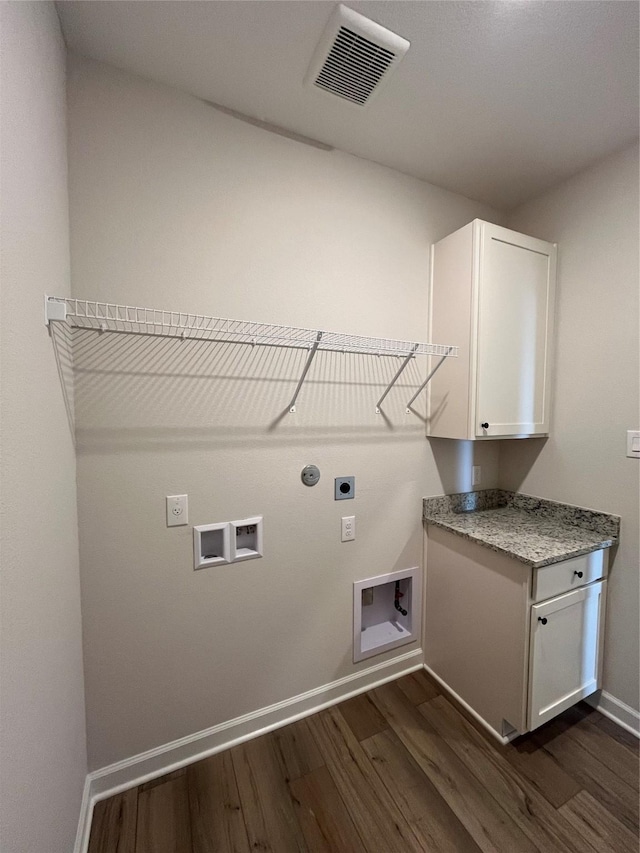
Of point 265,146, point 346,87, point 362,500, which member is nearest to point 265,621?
point 362,500

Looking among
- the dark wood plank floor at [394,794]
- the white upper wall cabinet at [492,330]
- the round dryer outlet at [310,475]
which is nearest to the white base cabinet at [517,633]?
the dark wood plank floor at [394,794]

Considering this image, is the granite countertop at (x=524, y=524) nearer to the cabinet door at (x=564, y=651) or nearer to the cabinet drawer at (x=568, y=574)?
the cabinet drawer at (x=568, y=574)

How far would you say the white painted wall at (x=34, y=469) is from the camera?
0.63m

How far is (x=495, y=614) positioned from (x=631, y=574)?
2.25ft

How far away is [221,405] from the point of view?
1.38 m

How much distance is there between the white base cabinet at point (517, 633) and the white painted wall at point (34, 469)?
1.59m

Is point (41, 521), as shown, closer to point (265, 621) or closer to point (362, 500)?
point (265, 621)

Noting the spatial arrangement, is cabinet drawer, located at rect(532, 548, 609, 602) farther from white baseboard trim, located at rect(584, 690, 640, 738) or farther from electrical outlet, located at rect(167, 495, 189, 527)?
electrical outlet, located at rect(167, 495, 189, 527)

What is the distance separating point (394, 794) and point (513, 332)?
2061mm

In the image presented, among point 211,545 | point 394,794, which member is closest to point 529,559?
A: point 394,794

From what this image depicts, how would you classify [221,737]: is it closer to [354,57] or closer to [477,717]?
[477,717]

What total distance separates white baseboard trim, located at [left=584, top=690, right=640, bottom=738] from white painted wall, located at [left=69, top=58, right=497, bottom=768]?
1188 mm

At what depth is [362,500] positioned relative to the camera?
1.71 m

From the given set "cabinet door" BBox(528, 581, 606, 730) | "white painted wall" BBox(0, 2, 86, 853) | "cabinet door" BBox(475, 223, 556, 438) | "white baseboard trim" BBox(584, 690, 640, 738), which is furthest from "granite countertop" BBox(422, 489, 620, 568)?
"white painted wall" BBox(0, 2, 86, 853)
